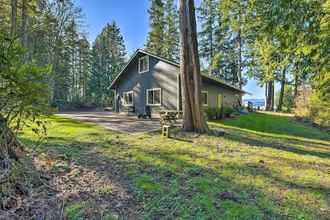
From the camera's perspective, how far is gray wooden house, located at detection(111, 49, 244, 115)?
1656 cm

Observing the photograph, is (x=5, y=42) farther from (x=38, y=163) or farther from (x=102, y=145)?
(x=102, y=145)

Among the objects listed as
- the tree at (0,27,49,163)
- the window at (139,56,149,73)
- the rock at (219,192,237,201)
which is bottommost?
the rock at (219,192,237,201)

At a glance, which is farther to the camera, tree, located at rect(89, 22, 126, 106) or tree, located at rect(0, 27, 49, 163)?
tree, located at rect(89, 22, 126, 106)

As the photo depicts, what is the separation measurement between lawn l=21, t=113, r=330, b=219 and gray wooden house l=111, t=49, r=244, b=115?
9.13m

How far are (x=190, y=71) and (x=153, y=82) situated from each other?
8.34 meters

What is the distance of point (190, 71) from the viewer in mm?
9977

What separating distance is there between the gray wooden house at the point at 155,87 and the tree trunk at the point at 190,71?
5.92 metres

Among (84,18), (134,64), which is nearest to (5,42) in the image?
(134,64)

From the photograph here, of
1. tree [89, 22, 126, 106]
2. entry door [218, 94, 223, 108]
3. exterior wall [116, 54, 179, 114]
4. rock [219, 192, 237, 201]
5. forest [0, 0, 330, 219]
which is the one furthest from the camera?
tree [89, 22, 126, 106]

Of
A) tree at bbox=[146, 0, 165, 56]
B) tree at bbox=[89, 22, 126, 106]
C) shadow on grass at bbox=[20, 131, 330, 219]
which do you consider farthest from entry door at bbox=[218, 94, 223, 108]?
tree at bbox=[89, 22, 126, 106]

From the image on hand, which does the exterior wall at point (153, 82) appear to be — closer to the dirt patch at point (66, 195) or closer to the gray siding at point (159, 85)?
the gray siding at point (159, 85)

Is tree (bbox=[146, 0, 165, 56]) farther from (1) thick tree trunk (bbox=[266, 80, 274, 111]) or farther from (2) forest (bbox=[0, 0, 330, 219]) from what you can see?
(2) forest (bbox=[0, 0, 330, 219])

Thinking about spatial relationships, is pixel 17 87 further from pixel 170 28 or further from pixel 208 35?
pixel 208 35

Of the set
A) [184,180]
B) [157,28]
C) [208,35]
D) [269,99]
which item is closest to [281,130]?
[184,180]
